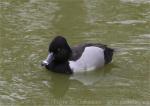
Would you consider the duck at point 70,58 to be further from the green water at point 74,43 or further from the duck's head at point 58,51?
the green water at point 74,43

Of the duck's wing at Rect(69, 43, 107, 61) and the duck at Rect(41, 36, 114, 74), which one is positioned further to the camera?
the duck's wing at Rect(69, 43, 107, 61)

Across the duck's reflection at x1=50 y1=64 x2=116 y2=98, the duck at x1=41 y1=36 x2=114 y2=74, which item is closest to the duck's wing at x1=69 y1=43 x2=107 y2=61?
the duck at x1=41 y1=36 x2=114 y2=74

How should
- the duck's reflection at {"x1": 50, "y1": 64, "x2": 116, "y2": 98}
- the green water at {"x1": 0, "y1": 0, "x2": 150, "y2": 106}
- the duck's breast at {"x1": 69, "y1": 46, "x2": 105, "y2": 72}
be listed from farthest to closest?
the duck's breast at {"x1": 69, "y1": 46, "x2": 105, "y2": 72}
the duck's reflection at {"x1": 50, "y1": 64, "x2": 116, "y2": 98}
the green water at {"x1": 0, "y1": 0, "x2": 150, "y2": 106}

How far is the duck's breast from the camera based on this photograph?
9.71 meters

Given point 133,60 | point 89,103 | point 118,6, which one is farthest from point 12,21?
point 89,103

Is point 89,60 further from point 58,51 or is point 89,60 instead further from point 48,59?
point 48,59

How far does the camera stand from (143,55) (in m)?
10.1

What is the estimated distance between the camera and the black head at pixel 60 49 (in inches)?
378

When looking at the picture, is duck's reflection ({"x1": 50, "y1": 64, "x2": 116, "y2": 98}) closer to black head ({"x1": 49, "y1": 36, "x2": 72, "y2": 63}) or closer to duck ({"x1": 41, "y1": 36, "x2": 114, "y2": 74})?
duck ({"x1": 41, "y1": 36, "x2": 114, "y2": 74})

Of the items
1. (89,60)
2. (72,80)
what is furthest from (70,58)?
(72,80)

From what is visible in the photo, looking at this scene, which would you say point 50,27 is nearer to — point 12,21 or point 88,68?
point 12,21

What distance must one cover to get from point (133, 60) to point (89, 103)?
5.69ft

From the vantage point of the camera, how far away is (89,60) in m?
9.81

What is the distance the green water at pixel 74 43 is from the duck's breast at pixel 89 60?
0.11 m
